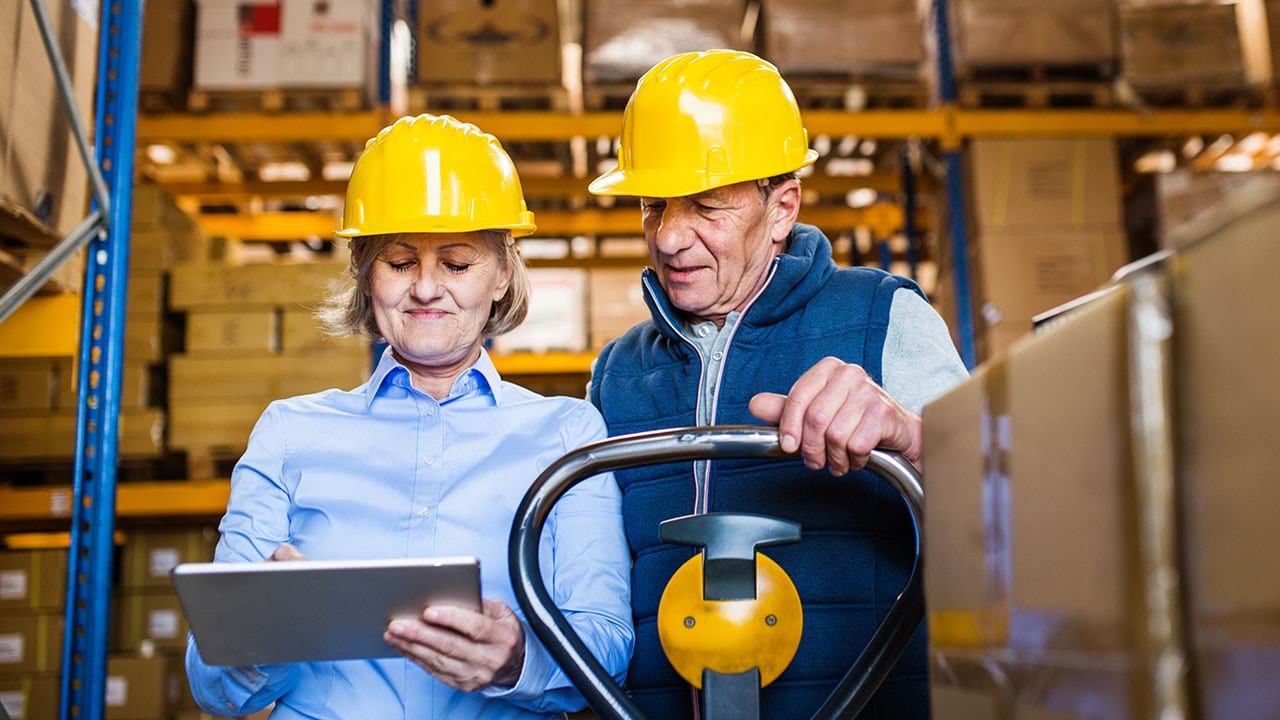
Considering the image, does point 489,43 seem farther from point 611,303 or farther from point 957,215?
point 957,215

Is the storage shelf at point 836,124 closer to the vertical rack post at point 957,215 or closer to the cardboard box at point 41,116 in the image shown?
the vertical rack post at point 957,215

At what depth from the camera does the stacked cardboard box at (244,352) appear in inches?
202

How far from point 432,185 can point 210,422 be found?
348cm

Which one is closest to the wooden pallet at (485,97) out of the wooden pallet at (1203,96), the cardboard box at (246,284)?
the cardboard box at (246,284)

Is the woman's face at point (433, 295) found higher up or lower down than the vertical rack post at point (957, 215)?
lower down

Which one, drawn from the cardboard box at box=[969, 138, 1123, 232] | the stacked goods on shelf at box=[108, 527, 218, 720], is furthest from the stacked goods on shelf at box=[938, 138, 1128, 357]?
the stacked goods on shelf at box=[108, 527, 218, 720]

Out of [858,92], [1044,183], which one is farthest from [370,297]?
[1044,183]

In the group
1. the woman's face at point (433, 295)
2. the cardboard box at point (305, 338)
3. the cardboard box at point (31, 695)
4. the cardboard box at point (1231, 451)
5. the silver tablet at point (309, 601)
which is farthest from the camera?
the cardboard box at point (305, 338)

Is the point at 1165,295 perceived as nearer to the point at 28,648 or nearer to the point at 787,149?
the point at 787,149

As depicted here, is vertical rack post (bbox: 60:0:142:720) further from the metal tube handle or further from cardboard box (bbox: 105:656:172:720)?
the metal tube handle

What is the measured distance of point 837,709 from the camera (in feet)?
4.36

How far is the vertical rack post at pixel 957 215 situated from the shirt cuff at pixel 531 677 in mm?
3970

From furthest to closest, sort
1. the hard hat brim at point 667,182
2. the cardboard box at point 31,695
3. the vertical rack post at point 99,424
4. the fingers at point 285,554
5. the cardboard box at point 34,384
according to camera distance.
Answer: the cardboard box at point 34,384
the cardboard box at point 31,695
the vertical rack post at point 99,424
the hard hat brim at point 667,182
the fingers at point 285,554

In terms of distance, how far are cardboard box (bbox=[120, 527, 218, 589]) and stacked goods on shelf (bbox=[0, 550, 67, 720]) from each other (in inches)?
16.4
